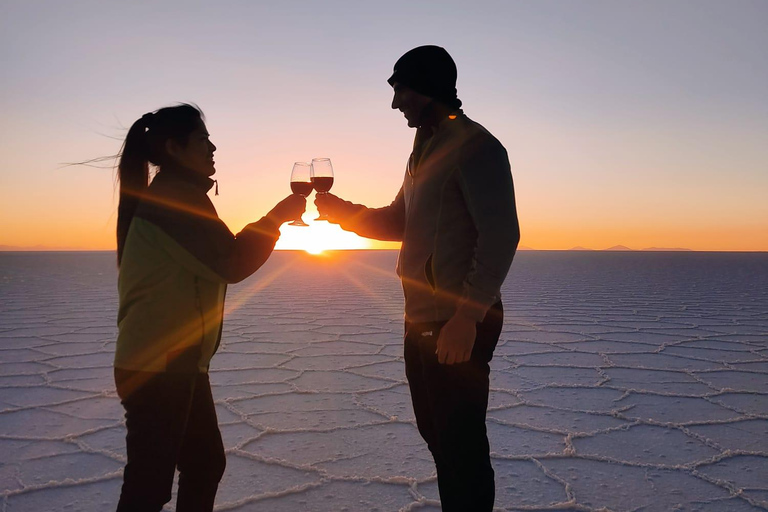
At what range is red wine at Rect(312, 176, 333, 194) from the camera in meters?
1.92

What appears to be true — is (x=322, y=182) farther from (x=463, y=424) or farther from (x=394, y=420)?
(x=394, y=420)

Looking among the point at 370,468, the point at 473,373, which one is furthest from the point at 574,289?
the point at 473,373

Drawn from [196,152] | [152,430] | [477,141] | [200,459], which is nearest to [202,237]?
[196,152]

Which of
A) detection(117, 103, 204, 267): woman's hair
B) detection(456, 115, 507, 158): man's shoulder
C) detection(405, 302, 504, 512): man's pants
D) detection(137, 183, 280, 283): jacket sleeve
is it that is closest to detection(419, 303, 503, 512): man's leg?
detection(405, 302, 504, 512): man's pants

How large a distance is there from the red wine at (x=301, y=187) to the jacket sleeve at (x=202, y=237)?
507mm

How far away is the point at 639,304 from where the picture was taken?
8.83 meters

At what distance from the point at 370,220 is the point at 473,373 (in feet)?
2.14

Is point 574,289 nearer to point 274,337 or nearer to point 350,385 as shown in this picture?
point 274,337

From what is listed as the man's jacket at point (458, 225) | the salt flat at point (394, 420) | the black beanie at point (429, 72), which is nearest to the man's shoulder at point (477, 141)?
the man's jacket at point (458, 225)

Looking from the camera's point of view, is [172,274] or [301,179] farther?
[301,179]

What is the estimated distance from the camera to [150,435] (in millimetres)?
1292

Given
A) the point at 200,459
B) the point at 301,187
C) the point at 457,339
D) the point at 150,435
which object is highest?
the point at 301,187

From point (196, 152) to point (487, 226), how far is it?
69 cm

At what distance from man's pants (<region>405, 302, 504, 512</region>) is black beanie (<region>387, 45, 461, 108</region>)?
0.55 meters
